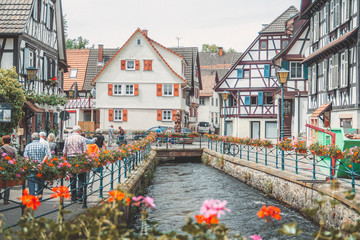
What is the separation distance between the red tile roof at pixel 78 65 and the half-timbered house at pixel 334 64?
101 feet

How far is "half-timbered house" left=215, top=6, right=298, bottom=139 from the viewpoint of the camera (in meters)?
43.4

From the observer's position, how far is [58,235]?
394 cm

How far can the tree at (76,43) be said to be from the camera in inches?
3381

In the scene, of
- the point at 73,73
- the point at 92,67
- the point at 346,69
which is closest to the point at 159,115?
the point at 92,67

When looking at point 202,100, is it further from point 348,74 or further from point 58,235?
point 58,235

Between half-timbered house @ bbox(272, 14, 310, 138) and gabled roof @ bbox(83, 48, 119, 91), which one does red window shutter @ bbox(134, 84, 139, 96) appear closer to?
gabled roof @ bbox(83, 48, 119, 91)

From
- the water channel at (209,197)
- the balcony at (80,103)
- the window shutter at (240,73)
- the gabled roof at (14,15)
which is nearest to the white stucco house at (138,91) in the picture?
the balcony at (80,103)

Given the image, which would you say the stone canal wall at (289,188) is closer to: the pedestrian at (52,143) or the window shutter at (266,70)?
the pedestrian at (52,143)

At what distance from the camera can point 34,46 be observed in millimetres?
25281

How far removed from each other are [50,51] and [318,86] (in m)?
15.7

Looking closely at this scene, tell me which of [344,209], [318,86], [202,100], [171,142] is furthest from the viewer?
[202,100]

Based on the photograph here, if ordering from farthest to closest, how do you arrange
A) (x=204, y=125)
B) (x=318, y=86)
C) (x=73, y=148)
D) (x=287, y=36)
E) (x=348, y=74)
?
(x=204, y=125) < (x=287, y=36) < (x=318, y=86) < (x=348, y=74) < (x=73, y=148)

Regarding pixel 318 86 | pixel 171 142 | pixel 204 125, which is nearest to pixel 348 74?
pixel 318 86

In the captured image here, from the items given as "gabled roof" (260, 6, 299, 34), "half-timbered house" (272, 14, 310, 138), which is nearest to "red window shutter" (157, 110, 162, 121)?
"gabled roof" (260, 6, 299, 34)
